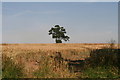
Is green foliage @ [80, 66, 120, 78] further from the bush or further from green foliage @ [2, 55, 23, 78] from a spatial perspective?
green foliage @ [2, 55, 23, 78]

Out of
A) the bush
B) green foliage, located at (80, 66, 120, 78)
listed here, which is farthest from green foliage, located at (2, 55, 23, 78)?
the bush

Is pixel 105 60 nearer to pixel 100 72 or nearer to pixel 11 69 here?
pixel 100 72

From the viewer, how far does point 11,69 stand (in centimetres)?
848

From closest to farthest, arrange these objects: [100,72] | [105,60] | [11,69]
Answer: [11,69]
[100,72]
[105,60]

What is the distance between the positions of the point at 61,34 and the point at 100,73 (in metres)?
34.7

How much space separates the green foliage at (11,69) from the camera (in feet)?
26.9

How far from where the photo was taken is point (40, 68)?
9.20 metres

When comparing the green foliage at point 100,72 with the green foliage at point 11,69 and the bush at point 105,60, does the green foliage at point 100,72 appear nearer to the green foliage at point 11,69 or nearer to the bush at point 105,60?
the bush at point 105,60

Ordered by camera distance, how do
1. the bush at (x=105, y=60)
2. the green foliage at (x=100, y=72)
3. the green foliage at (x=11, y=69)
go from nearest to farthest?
1. the green foliage at (x=11, y=69)
2. the green foliage at (x=100, y=72)
3. the bush at (x=105, y=60)

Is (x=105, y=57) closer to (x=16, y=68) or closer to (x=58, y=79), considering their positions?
(x=58, y=79)

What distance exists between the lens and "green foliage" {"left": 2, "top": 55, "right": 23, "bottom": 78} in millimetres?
8209

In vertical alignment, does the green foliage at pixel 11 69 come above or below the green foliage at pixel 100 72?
above

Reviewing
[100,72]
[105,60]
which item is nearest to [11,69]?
[100,72]

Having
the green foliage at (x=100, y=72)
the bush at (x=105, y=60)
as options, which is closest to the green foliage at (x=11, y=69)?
the green foliage at (x=100, y=72)
